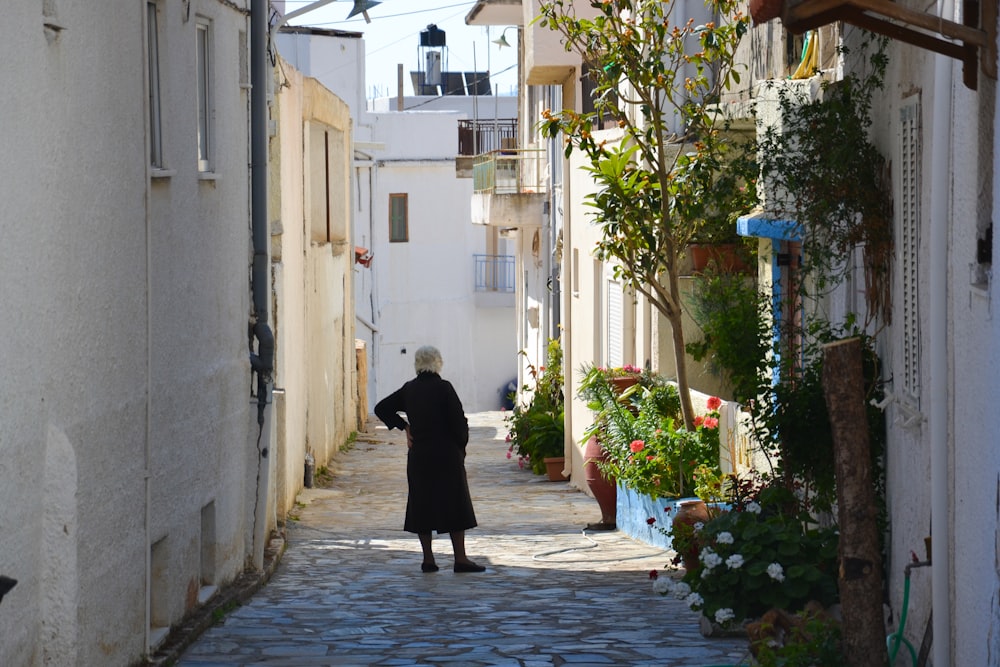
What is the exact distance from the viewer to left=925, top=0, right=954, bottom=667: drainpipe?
18.0 feet

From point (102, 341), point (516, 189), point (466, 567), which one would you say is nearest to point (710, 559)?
point (102, 341)

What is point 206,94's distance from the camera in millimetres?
10367

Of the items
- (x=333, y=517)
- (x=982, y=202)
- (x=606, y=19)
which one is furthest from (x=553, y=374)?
(x=982, y=202)

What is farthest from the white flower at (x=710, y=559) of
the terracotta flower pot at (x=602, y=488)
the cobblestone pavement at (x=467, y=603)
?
the terracotta flower pot at (x=602, y=488)

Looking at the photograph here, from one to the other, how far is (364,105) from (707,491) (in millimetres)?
32286

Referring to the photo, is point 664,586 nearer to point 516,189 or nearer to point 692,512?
point 692,512

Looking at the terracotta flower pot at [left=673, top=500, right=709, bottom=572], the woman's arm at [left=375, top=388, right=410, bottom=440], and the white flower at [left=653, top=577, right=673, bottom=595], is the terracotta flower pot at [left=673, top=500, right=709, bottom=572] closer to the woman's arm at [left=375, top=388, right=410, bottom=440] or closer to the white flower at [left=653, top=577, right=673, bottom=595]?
the white flower at [left=653, top=577, right=673, bottom=595]

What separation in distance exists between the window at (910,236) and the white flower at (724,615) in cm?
156

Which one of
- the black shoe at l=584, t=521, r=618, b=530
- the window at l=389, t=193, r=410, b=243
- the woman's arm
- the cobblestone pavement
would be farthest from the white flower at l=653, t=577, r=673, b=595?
the window at l=389, t=193, r=410, b=243

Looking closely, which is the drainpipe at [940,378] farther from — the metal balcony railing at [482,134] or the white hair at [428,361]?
the metal balcony railing at [482,134]

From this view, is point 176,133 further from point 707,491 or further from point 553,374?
point 553,374

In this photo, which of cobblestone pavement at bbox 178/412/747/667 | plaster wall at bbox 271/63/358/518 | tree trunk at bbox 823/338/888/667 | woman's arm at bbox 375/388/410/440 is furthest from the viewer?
plaster wall at bbox 271/63/358/518

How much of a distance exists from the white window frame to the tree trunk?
18.3ft

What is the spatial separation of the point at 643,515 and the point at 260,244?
440 centimetres
